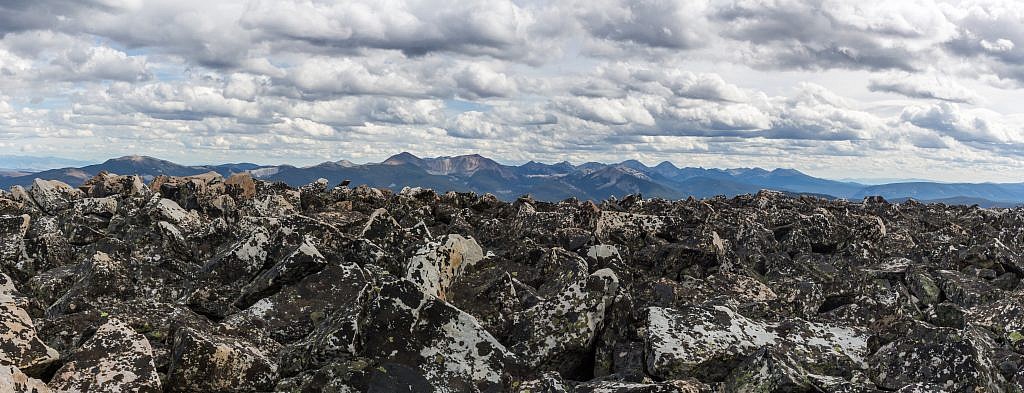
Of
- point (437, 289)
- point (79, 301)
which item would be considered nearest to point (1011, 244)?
point (437, 289)

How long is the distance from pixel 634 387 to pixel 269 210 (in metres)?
25.8

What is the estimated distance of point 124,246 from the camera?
2177 centimetres

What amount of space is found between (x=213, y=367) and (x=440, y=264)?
19.7 ft

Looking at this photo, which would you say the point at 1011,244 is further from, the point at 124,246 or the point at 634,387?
the point at 124,246

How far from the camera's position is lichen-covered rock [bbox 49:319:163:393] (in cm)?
1096

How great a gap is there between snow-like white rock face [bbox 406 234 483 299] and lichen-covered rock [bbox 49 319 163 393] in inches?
225

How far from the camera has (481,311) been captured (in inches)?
602

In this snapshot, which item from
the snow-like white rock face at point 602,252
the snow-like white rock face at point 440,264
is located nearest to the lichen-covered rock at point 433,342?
the snow-like white rock face at point 440,264

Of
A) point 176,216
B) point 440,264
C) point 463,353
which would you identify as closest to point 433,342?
point 463,353

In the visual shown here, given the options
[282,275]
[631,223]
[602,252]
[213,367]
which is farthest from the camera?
[631,223]

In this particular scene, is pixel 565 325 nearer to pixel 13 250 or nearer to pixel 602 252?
pixel 602 252

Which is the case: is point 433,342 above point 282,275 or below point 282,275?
below

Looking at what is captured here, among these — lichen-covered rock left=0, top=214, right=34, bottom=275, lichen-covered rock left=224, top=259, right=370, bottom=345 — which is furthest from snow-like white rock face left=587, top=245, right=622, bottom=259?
lichen-covered rock left=0, top=214, right=34, bottom=275

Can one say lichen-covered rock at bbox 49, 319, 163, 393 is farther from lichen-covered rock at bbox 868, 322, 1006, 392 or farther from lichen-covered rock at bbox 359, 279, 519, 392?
lichen-covered rock at bbox 868, 322, 1006, 392
